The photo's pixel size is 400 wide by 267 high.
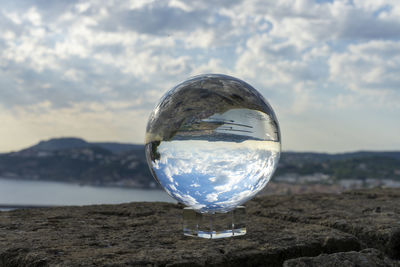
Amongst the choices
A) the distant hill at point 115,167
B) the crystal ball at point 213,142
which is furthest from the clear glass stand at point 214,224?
the distant hill at point 115,167

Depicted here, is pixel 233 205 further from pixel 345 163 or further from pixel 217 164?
pixel 345 163

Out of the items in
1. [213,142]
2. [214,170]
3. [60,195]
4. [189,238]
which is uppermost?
[213,142]

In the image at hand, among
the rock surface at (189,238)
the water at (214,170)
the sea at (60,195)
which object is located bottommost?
the sea at (60,195)

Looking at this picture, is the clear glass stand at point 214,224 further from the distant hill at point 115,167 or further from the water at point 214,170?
the distant hill at point 115,167

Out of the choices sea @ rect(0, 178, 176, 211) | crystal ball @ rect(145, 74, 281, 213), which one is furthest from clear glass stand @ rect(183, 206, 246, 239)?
sea @ rect(0, 178, 176, 211)

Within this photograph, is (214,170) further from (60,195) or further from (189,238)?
(60,195)

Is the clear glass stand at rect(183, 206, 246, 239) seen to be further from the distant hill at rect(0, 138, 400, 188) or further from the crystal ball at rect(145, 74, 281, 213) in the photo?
the distant hill at rect(0, 138, 400, 188)

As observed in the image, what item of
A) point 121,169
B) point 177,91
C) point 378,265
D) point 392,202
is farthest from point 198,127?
point 121,169

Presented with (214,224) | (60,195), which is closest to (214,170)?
(214,224)
